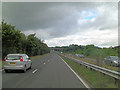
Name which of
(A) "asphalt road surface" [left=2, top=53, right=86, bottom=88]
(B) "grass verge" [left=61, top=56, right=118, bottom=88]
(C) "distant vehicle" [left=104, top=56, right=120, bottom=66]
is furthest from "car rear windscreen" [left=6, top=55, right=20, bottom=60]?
(C) "distant vehicle" [left=104, top=56, right=120, bottom=66]

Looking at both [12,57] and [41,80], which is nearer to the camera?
[41,80]

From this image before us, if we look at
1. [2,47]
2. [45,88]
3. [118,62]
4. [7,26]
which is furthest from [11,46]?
[45,88]

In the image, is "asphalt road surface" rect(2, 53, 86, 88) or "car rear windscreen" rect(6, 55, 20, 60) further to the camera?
"car rear windscreen" rect(6, 55, 20, 60)

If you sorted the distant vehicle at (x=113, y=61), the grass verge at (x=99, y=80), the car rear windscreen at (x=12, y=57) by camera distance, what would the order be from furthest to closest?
the distant vehicle at (x=113, y=61), the car rear windscreen at (x=12, y=57), the grass verge at (x=99, y=80)

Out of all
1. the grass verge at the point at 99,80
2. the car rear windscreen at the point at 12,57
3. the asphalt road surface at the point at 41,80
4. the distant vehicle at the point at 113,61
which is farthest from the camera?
the distant vehicle at the point at 113,61

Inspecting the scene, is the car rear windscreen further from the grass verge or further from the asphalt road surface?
the grass verge

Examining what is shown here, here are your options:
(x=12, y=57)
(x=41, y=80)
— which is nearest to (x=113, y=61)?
(x=12, y=57)

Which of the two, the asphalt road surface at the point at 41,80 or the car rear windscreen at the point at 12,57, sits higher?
the car rear windscreen at the point at 12,57

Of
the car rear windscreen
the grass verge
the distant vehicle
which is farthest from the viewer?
the distant vehicle

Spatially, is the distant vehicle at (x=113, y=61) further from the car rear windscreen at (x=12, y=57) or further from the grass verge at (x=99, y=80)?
the car rear windscreen at (x=12, y=57)

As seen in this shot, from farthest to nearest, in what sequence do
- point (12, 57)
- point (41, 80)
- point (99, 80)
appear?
point (12, 57), point (41, 80), point (99, 80)

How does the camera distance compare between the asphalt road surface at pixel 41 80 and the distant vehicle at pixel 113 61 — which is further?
the distant vehicle at pixel 113 61

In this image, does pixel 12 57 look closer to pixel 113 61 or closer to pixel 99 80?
pixel 99 80

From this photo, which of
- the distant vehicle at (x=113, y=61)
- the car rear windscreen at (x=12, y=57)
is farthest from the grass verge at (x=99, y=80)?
the distant vehicle at (x=113, y=61)
